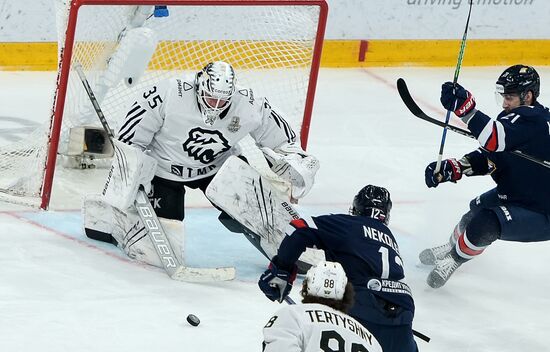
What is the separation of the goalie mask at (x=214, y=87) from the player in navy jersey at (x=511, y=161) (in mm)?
874

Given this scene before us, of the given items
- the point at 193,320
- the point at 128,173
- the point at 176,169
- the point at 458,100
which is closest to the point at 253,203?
the point at 176,169

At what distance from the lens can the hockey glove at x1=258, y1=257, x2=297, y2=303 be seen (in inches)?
170

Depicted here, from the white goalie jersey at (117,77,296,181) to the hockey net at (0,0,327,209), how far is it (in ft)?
1.77

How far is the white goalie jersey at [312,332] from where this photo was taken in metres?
3.31

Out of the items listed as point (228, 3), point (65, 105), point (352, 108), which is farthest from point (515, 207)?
point (352, 108)

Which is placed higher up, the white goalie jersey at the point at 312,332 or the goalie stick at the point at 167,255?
the white goalie jersey at the point at 312,332

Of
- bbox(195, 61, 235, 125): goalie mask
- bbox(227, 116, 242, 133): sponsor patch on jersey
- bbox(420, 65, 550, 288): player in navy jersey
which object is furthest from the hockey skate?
bbox(195, 61, 235, 125): goalie mask

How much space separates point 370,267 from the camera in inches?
164

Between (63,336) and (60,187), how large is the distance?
1.76 m

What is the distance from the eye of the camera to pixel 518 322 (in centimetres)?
544

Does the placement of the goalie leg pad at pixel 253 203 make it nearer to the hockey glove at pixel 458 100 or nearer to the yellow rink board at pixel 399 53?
the hockey glove at pixel 458 100

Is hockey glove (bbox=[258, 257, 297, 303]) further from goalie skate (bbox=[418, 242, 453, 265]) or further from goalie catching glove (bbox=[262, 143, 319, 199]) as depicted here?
goalie skate (bbox=[418, 242, 453, 265])

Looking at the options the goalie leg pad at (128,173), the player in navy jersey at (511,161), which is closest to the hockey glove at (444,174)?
the player in navy jersey at (511,161)

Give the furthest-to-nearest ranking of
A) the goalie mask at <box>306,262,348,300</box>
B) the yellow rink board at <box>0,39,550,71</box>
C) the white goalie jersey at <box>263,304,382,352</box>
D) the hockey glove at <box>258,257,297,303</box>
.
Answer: the yellow rink board at <box>0,39,550,71</box> → the hockey glove at <box>258,257,297,303</box> → the goalie mask at <box>306,262,348,300</box> → the white goalie jersey at <box>263,304,382,352</box>
